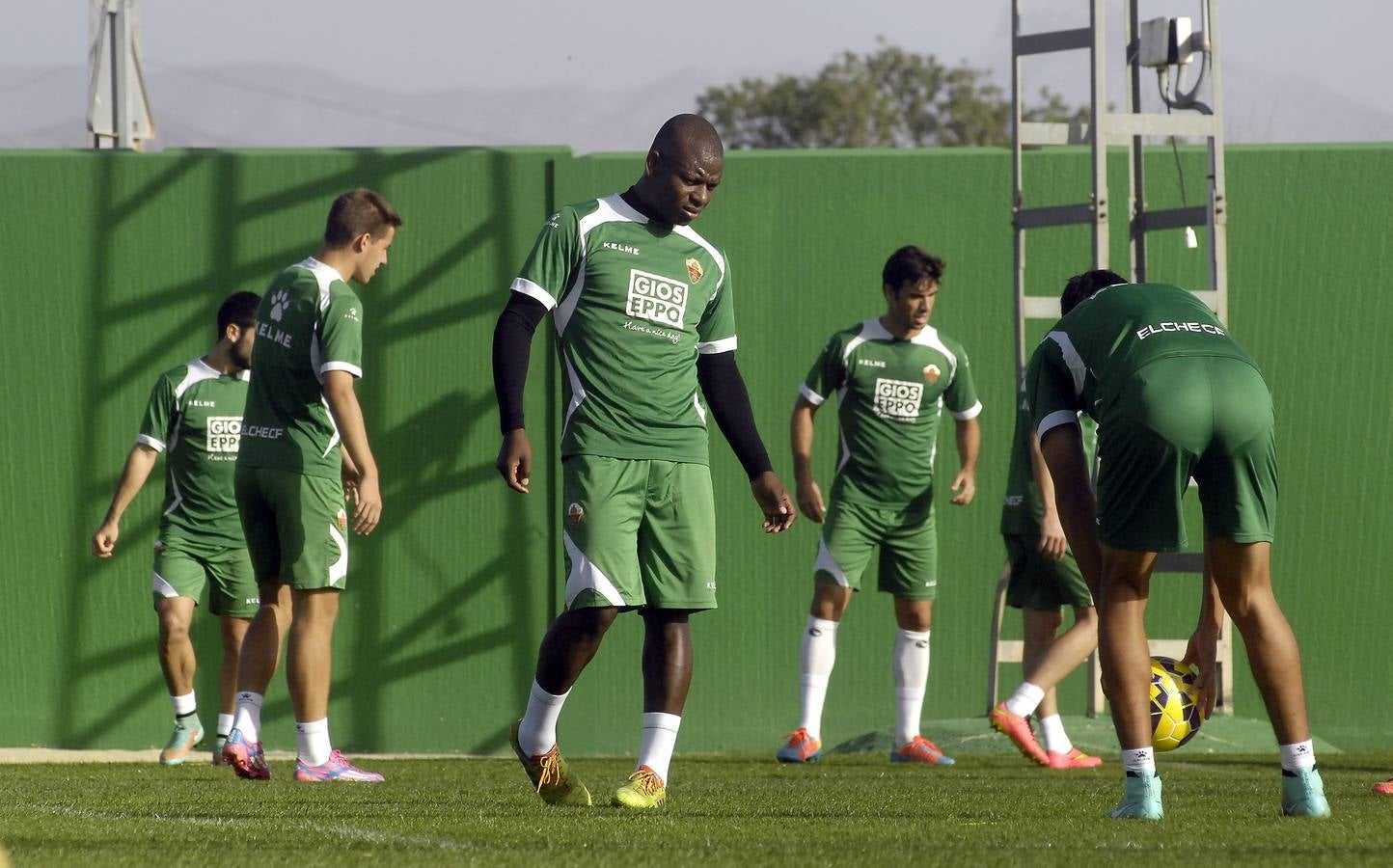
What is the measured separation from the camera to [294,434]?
6734 mm

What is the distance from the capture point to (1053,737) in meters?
8.28

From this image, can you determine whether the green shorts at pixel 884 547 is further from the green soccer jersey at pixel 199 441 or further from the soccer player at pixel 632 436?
the soccer player at pixel 632 436

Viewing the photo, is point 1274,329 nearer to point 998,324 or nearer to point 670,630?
point 998,324

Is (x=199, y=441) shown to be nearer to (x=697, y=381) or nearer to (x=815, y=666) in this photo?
(x=815, y=666)

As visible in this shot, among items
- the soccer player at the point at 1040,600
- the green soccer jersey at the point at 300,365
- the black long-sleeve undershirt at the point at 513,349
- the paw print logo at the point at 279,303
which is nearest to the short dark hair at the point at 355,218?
the green soccer jersey at the point at 300,365

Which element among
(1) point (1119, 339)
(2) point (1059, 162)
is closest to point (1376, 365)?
(2) point (1059, 162)

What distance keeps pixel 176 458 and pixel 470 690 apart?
2464 mm

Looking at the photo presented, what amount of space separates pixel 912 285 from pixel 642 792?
402cm

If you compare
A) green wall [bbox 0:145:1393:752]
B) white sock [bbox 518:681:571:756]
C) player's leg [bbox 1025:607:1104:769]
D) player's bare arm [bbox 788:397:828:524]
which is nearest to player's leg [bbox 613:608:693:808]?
white sock [bbox 518:681:571:756]

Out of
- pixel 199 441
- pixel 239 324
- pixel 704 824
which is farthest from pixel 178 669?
pixel 704 824

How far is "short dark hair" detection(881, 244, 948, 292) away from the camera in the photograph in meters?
8.64

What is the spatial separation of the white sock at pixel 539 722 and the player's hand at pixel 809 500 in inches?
139

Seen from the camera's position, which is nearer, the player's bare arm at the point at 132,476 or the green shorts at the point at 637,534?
the green shorts at the point at 637,534

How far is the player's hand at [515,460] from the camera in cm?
515
